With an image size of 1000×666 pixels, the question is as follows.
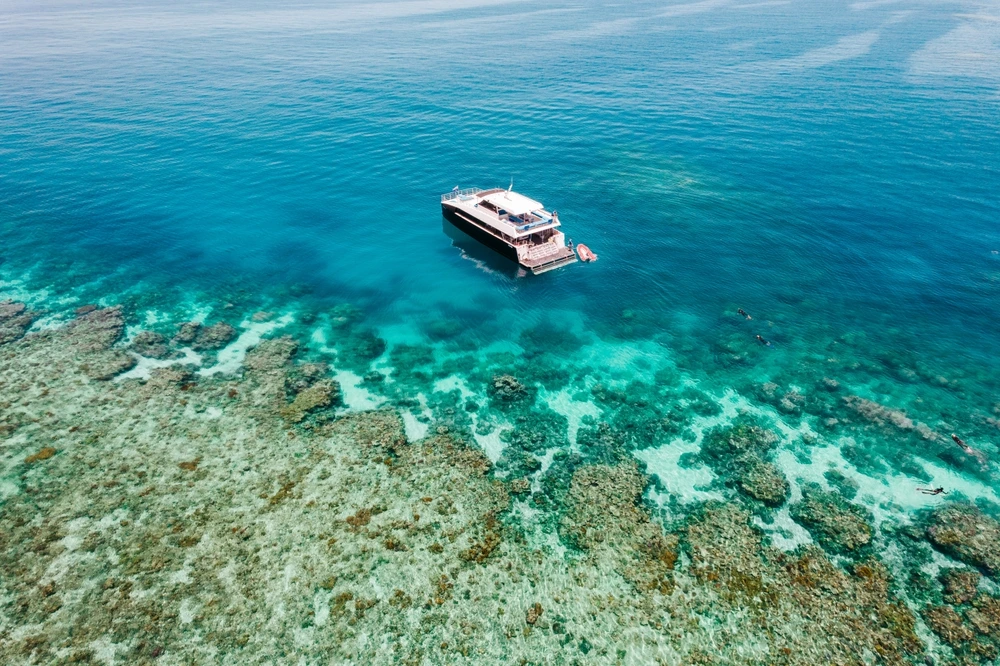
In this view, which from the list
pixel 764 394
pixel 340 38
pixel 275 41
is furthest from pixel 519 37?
pixel 764 394

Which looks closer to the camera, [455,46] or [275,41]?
[455,46]

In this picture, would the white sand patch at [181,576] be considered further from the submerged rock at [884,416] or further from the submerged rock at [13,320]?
the submerged rock at [884,416]

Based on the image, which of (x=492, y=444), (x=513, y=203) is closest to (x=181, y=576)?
(x=492, y=444)

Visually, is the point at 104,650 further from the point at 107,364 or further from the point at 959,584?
the point at 959,584

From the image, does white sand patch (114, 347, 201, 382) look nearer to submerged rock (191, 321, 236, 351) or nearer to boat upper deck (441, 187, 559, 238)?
submerged rock (191, 321, 236, 351)

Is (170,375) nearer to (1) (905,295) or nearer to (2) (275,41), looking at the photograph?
(1) (905,295)
